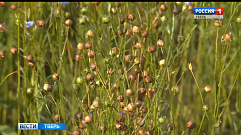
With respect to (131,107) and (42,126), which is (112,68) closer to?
(131,107)

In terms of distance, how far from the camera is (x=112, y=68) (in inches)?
42.1

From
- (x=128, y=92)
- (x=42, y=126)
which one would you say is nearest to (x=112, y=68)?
(x=128, y=92)

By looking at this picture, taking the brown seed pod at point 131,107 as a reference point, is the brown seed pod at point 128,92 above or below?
above

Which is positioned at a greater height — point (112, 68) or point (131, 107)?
point (112, 68)

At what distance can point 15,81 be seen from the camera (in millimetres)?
1877

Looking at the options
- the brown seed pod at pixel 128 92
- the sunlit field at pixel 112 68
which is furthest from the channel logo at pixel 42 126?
the brown seed pod at pixel 128 92

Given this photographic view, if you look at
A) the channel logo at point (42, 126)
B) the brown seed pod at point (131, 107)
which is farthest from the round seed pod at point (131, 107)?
the channel logo at point (42, 126)

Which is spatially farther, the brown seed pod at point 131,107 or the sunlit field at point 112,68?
the sunlit field at point 112,68

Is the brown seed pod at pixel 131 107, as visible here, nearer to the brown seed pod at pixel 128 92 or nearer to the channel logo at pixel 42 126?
the brown seed pod at pixel 128 92

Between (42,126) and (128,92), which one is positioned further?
(42,126)

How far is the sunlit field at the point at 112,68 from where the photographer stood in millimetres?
1016

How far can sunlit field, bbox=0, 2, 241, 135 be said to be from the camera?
102cm

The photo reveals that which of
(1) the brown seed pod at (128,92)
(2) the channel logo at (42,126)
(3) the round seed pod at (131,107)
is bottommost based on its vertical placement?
(2) the channel logo at (42,126)

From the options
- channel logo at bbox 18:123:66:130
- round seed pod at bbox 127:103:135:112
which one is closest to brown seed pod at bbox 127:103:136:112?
round seed pod at bbox 127:103:135:112
